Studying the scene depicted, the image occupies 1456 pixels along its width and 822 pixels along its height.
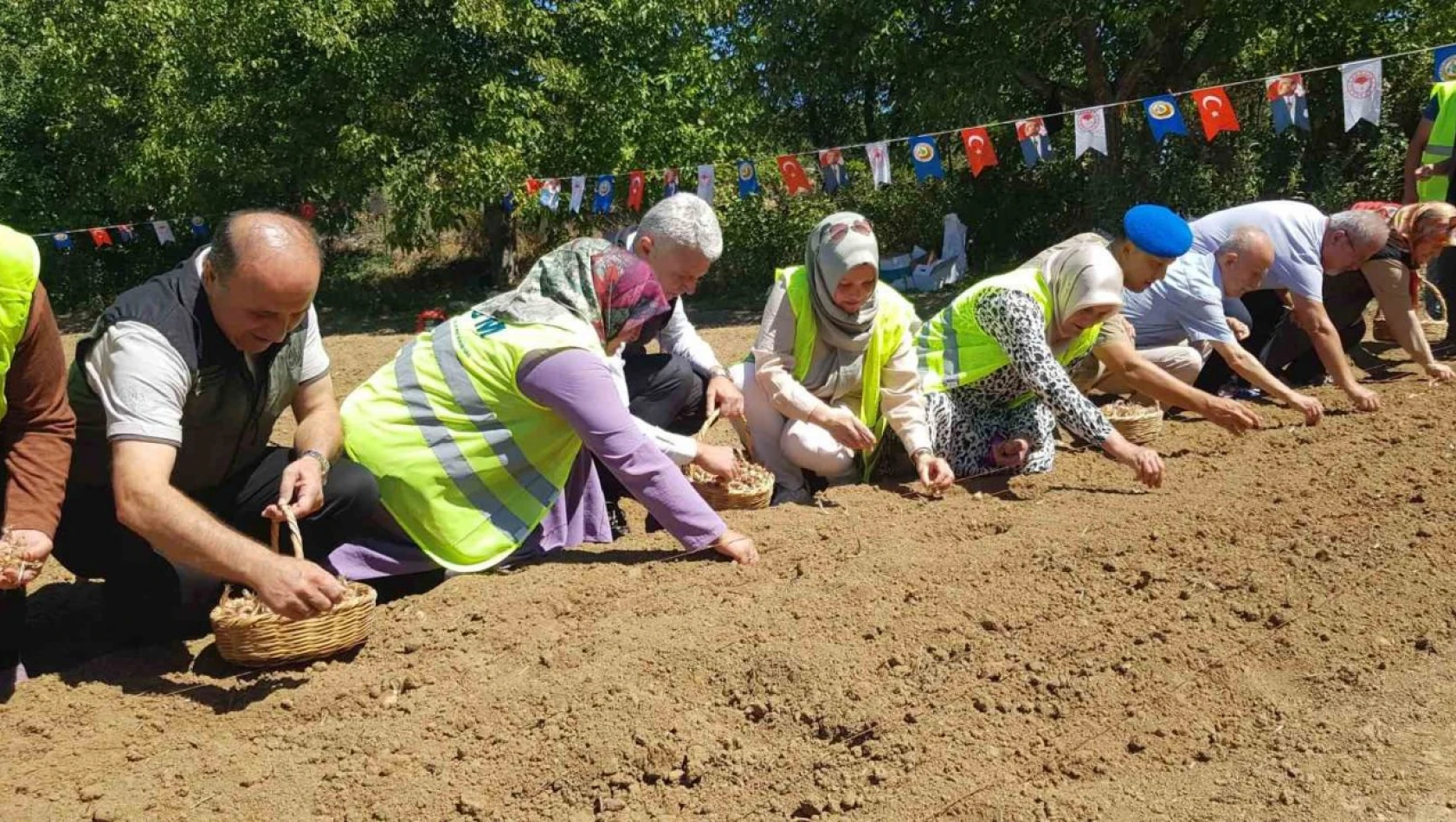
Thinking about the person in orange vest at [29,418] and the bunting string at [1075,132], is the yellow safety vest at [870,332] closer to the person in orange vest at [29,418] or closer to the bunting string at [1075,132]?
the person in orange vest at [29,418]

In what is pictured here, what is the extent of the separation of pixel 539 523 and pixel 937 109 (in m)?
8.20

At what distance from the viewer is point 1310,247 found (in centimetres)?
482

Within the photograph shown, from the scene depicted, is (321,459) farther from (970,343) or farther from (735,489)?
(970,343)

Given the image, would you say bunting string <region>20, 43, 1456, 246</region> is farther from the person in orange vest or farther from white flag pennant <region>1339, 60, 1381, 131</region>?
the person in orange vest

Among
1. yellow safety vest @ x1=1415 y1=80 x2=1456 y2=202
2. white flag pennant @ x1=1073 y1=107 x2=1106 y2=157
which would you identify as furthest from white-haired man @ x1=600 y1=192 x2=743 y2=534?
white flag pennant @ x1=1073 y1=107 x2=1106 y2=157

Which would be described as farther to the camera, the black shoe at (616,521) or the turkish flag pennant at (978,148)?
the turkish flag pennant at (978,148)

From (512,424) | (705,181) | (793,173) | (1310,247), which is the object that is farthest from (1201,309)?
(705,181)

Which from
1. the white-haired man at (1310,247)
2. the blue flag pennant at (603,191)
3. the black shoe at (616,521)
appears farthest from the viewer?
the blue flag pennant at (603,191)

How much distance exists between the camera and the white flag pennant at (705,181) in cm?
1012

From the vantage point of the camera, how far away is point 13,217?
614 inches

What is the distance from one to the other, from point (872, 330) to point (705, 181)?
6.74 meters

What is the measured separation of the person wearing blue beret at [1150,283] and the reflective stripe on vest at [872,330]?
0.54m

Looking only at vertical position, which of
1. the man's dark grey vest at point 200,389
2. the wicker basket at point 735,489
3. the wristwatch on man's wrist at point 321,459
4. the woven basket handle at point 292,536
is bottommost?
the wicker basket at point 735,489

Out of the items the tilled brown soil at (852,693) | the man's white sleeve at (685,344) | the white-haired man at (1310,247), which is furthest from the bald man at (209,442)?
the white-haired man at (1310,247)
